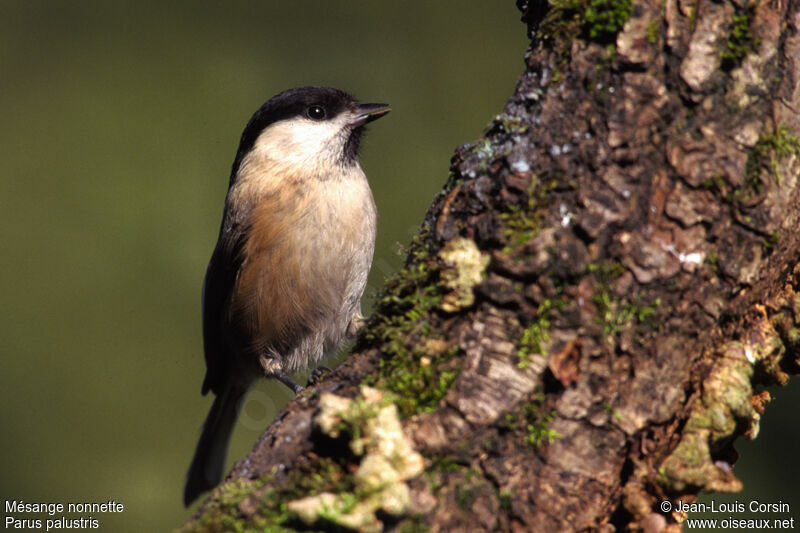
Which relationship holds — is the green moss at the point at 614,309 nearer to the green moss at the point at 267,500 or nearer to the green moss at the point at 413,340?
the green moss at the point at 413,340

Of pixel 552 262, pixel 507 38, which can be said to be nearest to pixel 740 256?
pixel 552 262

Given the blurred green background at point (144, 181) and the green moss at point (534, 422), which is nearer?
the green moss at point (534, 422)

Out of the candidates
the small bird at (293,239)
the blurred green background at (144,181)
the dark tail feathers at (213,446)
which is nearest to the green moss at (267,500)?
the small bird at (293,239)

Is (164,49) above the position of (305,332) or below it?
above

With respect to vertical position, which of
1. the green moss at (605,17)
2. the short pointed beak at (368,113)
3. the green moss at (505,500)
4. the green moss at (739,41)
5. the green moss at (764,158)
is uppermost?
the short pointed beak at (368,113)

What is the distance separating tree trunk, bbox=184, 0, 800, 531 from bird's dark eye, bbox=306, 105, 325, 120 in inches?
70.9

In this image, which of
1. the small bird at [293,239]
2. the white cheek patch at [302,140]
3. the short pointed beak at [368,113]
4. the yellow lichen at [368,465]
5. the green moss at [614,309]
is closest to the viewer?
the yellow lichen at [368,465]

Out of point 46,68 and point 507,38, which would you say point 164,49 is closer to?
point 46,68

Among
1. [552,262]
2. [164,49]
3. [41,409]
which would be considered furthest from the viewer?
[164,49]

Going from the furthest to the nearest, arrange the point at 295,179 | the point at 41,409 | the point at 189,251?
the point at 189,251 < the point at 41,409 < the point at 295,179

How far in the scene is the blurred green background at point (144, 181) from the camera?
3881 mm

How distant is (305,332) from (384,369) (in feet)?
5.49

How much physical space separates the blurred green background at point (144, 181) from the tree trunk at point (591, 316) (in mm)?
2331

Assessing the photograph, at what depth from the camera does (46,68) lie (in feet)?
14.1
